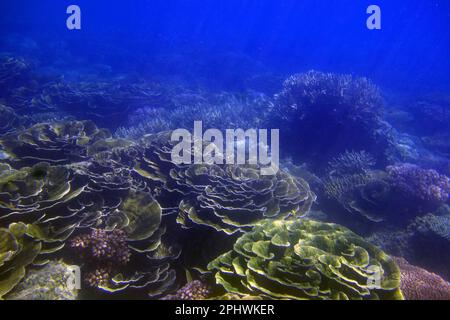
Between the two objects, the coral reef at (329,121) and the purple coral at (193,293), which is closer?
the purple coral at (193,293)

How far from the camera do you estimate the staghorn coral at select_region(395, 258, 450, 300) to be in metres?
3.93

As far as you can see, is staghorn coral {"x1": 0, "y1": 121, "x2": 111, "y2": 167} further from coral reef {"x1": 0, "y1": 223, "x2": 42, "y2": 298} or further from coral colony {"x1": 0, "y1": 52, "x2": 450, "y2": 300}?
coral reef {"x1": 0, "y1": 223, "x2": 42, "y2": 298}

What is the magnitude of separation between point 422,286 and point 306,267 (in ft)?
7.26

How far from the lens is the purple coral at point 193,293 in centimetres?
330

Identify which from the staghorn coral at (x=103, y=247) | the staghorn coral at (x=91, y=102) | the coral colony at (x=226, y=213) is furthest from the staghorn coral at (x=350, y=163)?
the staghorn coral at (x=91, y=102)

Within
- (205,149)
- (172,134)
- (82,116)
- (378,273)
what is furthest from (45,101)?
(378,273)

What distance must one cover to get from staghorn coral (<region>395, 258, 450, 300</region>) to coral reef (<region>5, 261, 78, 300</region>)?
429 cm

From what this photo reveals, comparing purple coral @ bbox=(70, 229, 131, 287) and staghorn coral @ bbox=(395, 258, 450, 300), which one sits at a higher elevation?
purple coral @ bbox=(70, 229, 131, 287)

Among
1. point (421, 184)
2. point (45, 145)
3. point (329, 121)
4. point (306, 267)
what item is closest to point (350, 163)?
point (329, 121)

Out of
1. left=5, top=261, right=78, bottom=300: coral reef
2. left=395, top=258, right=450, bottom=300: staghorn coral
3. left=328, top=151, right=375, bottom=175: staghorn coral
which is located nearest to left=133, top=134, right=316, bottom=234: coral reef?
left=5, top=261, right=78, bottom=300: coral reef

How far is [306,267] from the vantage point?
3.18 metres

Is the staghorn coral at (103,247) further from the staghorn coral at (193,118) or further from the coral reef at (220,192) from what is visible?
the staghorn coral at (193,118)

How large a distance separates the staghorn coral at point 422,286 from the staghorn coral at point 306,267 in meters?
1.03
